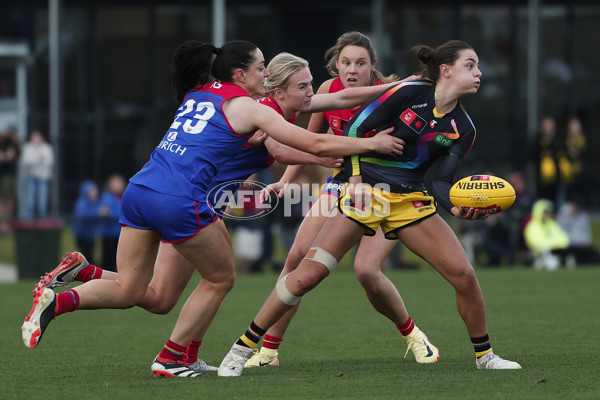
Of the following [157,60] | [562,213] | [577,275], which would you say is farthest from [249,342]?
[157,60]

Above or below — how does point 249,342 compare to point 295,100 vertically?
below

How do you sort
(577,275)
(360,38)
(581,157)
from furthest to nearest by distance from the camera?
(581,157)
(577,275)
(360,38)

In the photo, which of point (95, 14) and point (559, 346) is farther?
point (95, 14)

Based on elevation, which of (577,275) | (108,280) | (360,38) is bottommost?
(577,275)

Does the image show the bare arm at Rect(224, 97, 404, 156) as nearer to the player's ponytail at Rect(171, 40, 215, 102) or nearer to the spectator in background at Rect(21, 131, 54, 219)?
the player's ponytail at Rect(171, 40, 215, 102)

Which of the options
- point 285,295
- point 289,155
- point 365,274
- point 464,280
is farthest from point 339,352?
point 289,155

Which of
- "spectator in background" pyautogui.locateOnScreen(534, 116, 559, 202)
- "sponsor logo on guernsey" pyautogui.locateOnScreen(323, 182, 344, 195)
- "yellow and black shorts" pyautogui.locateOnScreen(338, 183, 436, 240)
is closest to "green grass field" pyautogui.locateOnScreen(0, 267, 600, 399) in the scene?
"yellow and black shorts" pyautogui.locateOnScreen(338, 183, 436, 240)

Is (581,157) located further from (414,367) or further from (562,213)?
(414,367)

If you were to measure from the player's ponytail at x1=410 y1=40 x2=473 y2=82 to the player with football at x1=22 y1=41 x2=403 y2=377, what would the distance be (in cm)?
53

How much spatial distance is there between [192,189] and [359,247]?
1.60 metres

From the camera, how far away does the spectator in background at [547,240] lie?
15703mm

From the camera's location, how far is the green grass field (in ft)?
18.2

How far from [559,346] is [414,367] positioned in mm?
1345

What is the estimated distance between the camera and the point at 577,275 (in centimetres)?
1372
